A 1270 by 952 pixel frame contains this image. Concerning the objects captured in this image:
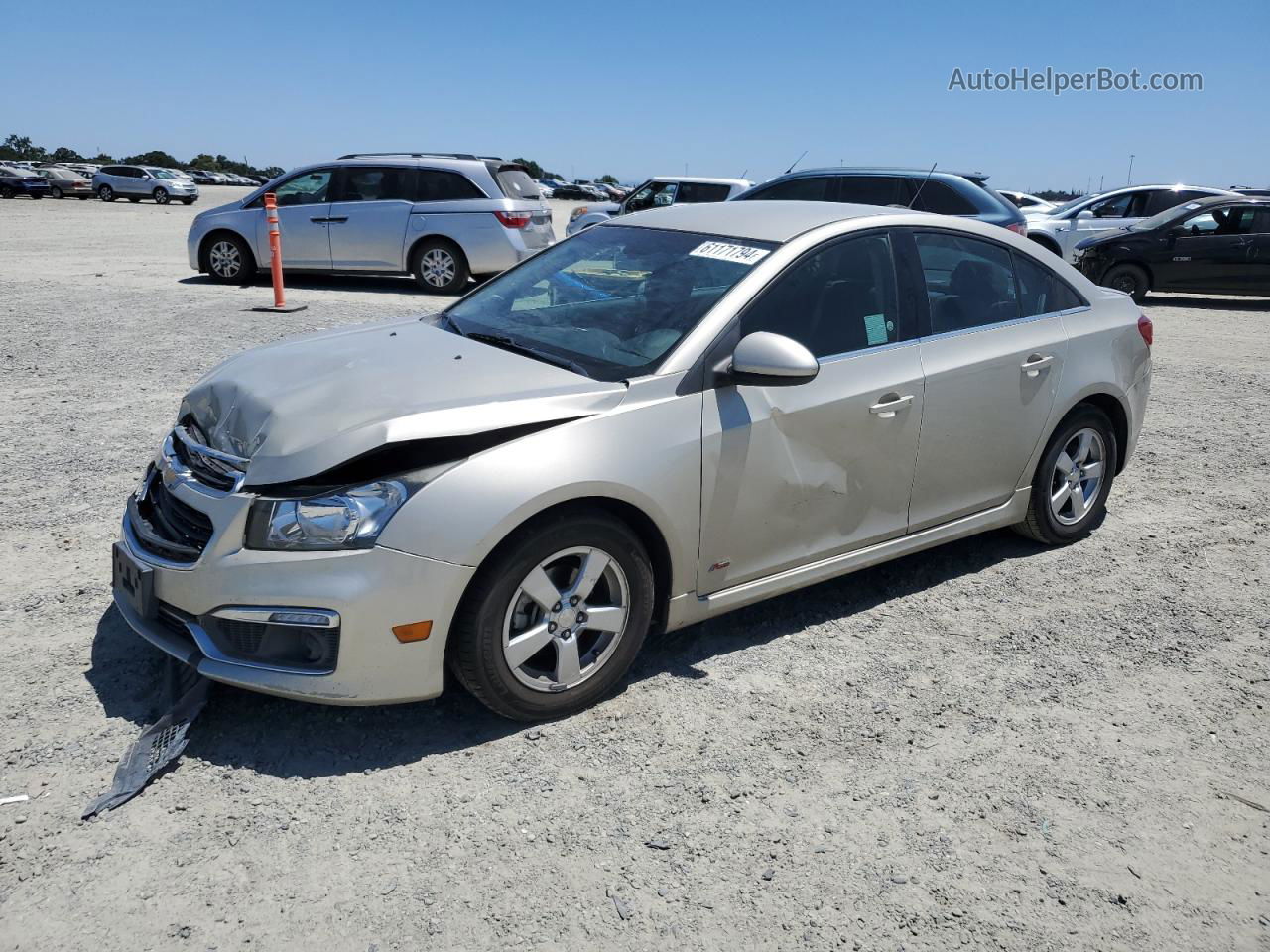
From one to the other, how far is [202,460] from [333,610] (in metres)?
0.82

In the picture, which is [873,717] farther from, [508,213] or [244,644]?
[508,213]

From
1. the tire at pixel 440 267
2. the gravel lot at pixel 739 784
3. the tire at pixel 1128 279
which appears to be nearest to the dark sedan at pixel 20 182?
the tire at pixel 440 267

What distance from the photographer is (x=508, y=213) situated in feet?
45.4

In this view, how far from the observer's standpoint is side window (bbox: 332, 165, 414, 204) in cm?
1405

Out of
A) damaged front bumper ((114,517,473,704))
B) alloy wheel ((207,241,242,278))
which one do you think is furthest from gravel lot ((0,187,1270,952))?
alloy wheel ((207,241,242,278))

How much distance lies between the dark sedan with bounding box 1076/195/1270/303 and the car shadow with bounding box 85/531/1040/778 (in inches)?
519

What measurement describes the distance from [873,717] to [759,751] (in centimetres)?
48

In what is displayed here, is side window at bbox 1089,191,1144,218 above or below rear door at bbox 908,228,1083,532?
above

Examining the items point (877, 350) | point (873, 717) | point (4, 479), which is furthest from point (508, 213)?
point (873, 717)

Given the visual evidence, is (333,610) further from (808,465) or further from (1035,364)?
(1035,364)

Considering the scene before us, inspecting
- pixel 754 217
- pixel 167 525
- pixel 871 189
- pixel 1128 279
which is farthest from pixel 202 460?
pixel 1128 279

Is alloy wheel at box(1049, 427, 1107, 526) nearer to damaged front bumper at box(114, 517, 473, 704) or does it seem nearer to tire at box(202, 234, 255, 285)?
damaged front bumper at box(114, 517, 473, 704)

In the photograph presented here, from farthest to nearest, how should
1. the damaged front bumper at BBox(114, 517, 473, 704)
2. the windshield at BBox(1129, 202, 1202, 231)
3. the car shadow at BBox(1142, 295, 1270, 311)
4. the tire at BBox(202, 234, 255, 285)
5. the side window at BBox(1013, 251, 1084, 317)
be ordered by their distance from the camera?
the car shadow at BBox(1142, 295, 1270, 311) → the windshield at BBox(1129, 202, 1202, 231) → the tire at BBox(202, 234, 255, 285) → the side window at BBox(1013, 251, 1084, 317) → the damaged front bumper at BBox(114, 517, 473, 704)

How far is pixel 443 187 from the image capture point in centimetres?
1398
